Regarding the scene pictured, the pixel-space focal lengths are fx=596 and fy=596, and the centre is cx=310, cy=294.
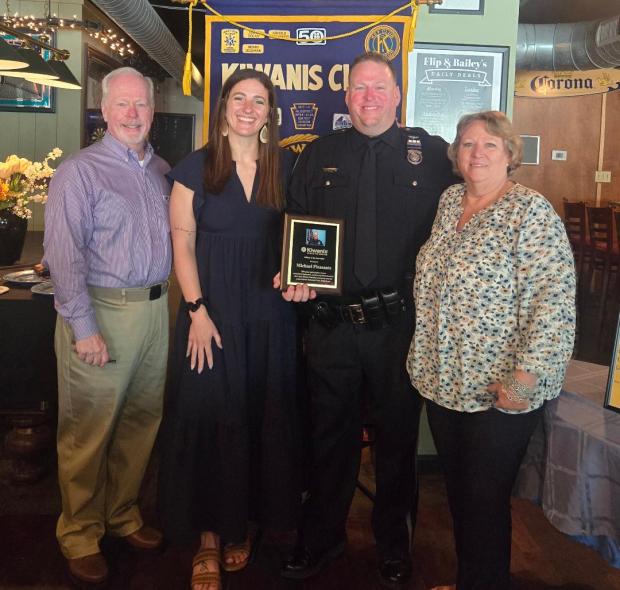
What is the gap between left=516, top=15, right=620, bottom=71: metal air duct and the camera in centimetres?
648

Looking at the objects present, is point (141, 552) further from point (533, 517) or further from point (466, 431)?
point (533, 517)

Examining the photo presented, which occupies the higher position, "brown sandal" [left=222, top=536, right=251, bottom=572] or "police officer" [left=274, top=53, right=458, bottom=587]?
"police officer" [left=274, top=53, right=458, bottom=587]

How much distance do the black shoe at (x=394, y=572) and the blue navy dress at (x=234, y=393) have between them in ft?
1.20

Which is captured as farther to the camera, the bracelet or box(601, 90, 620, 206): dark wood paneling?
box(601, 90, 620, 206): dark wood paneling

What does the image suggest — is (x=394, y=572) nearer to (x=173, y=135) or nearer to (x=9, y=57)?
(x=9, y=57)

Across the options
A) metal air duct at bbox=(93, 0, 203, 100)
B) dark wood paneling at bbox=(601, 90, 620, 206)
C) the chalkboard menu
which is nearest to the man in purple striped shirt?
metal air duct at bbox=(93, 0, 203, 100)

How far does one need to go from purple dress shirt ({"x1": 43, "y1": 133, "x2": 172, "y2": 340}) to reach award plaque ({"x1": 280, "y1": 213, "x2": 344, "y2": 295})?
1.54ft

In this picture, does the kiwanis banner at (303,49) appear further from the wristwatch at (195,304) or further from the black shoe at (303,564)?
the black shoe at (303,564)

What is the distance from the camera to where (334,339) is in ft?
6.60

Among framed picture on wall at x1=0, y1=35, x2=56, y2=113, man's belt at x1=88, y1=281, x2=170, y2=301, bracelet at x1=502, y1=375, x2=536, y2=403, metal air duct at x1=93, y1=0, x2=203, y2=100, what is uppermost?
metal air duct at x1=93, y1=0, x2=203, y2=100

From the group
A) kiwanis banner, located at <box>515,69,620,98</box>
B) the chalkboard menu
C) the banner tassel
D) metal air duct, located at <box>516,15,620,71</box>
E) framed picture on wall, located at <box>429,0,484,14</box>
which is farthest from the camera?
the chalkboard menu

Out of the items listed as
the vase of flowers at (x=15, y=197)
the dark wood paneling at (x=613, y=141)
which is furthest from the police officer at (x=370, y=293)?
the dark wood paneling at (x=613, y=141)

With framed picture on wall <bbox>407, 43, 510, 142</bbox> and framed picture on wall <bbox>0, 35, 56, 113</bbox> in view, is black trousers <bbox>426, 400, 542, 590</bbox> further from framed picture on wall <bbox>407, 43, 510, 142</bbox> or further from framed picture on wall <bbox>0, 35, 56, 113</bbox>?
framed picture on wall <bbox>0, 35, 56, 113</bbox>

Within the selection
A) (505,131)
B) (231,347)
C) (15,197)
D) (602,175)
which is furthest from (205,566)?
(602,175)
